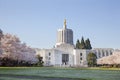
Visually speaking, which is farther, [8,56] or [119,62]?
[119,62]

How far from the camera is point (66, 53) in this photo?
266 feet

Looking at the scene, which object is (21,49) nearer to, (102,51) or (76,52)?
(76,52)

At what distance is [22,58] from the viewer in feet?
138

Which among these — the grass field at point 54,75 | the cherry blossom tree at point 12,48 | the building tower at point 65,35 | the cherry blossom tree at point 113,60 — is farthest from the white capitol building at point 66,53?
the grass field at point 54,75

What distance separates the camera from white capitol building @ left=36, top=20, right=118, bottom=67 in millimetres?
77562

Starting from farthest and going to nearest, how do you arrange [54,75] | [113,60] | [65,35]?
[65,35], [113,60], [54,75]

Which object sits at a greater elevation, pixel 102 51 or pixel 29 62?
pixel 102 51

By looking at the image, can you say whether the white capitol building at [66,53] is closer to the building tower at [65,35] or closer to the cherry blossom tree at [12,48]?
the building tower at [65,35]

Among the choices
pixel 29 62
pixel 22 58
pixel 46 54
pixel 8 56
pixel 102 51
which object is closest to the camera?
pixel 8 56

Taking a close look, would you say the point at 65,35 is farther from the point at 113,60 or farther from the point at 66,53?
the point at 113,60

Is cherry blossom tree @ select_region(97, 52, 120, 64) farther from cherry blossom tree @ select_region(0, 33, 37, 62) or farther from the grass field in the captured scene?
the grass field

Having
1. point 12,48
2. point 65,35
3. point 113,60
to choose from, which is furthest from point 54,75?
point 65,35

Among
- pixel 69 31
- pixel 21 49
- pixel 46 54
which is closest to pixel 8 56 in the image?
pixel 21 49

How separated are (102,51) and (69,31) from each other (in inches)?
467
